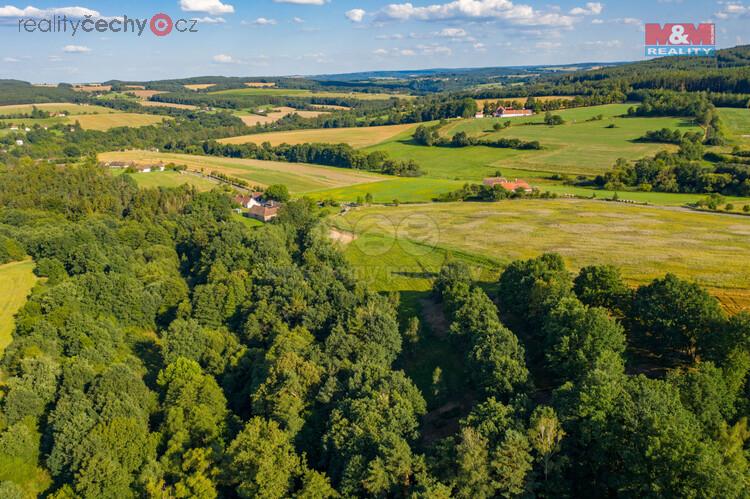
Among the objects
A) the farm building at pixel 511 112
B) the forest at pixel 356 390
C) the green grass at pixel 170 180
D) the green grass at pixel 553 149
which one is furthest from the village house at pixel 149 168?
the farm building at pixel 511 112

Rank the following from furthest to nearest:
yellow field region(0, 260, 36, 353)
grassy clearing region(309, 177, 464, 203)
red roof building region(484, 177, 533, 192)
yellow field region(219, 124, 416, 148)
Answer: yellow field region(219, 124, 416, 148), grassy clearing region(309, 177, 464, 203), red roof building region(484, 177, 533, 192), yellow field region(0, 260, 36, 353)

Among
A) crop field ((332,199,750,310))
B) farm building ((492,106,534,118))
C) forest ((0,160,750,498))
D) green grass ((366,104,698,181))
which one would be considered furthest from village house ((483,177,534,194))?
farm building ((492,106,534,118))

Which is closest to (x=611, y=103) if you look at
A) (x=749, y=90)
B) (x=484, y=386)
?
(x=749, y=90)

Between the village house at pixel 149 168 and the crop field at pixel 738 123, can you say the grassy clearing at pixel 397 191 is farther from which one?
the crop field at pixel 738 123

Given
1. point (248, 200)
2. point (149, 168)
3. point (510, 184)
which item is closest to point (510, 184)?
point (510, 184)

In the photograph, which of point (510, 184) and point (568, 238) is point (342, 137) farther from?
point (568, 238)

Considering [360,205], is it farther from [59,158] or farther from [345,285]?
[59,158]

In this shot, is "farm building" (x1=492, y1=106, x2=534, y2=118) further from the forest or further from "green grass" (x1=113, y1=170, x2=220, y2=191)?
the forest
